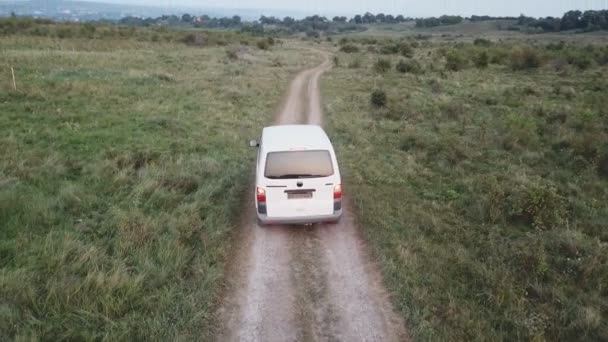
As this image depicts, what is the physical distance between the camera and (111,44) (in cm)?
4944

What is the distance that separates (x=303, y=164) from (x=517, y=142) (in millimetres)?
10266

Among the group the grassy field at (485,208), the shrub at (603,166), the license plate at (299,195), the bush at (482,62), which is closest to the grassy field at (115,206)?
the license plate at (299,195)

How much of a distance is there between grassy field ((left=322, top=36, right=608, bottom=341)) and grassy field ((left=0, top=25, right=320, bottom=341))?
343 centimetres

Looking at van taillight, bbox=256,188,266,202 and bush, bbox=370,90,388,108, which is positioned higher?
bush, bbox=370,90,388,108

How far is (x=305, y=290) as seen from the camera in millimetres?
6695

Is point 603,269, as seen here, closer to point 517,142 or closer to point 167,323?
point 167,323

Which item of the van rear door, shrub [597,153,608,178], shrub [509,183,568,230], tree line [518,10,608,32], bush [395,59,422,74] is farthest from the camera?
tree line [518,10,608,32]

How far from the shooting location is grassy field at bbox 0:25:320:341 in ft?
18.9

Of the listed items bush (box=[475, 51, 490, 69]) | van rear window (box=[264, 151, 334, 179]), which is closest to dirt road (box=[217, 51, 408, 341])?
van rear window (box=[264, 151, 334, 179])

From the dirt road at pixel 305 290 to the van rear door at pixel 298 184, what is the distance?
0.66m

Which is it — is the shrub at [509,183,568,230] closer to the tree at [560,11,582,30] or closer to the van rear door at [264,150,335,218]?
the van rear door at [264,150,335,218]

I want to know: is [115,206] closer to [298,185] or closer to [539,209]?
[298,185]

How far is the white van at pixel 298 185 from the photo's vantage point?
26.1 feet

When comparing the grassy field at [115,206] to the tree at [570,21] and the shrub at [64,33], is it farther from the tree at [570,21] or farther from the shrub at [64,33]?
the tree at [570,21]
